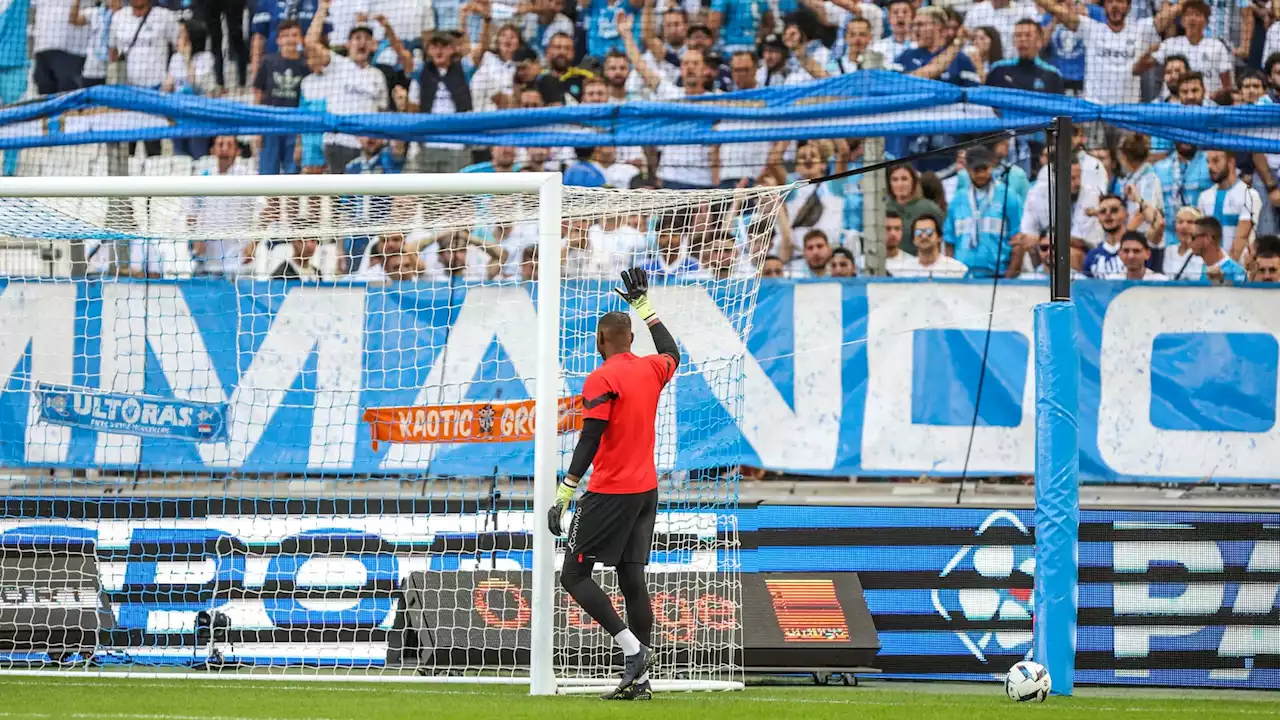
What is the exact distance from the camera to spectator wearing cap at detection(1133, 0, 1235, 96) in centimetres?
1225

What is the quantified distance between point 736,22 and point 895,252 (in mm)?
3521

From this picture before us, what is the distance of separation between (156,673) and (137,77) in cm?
757

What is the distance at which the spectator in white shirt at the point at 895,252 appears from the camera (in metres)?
11.0

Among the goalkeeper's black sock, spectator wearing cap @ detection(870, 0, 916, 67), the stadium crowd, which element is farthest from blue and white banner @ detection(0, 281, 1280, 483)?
spectator wearing cap @ detection(870, 0, 916, 67)

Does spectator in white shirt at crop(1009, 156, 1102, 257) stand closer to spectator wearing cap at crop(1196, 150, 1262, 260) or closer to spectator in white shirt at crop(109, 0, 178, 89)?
spectator wearing cap at crop(1196, 150, 1262, 260)

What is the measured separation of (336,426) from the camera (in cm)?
1052

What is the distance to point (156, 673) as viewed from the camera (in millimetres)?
8258

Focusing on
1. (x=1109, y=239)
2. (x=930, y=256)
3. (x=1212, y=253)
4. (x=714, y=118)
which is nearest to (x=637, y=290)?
(x=714, y=118)

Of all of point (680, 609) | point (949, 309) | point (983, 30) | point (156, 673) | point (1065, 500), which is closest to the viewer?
point (1065, 500)

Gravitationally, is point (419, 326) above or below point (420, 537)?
above

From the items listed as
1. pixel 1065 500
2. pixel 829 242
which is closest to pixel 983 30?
pixel 829 242

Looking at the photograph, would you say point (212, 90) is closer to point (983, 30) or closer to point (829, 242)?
point (829, 242)

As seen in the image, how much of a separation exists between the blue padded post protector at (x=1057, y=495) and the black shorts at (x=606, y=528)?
2.32 metres

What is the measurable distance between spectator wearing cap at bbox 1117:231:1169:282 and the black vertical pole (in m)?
3.51
